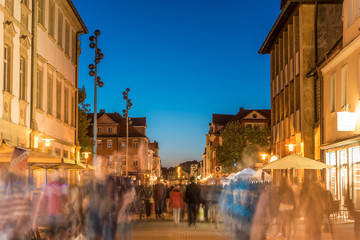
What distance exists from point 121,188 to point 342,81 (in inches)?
491

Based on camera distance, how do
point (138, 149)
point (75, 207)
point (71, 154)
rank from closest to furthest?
point (75, 207) < point (71, 154) < point (138, 149)

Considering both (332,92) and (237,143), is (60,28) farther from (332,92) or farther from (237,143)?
(237,143)

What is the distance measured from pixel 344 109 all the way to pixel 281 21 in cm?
1469

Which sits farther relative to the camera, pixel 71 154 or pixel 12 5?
pixel 71 154

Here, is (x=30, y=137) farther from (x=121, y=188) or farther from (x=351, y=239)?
(x=351, y=239)

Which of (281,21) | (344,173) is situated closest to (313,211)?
(344,173)

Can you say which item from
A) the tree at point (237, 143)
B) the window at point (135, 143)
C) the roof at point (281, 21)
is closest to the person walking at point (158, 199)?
the roof at point (281, 21)

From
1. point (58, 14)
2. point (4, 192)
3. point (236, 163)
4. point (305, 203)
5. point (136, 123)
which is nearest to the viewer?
point (4, 192)

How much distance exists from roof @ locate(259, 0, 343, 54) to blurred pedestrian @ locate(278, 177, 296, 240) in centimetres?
1660

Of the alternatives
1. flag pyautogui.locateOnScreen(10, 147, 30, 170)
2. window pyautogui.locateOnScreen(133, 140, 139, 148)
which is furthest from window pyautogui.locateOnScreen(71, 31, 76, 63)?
window pyautogui.locateOnScreen(133, 140, 139, 148)

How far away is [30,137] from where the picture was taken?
23.9 meters

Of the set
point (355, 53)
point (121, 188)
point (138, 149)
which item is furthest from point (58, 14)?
point (138, 149)

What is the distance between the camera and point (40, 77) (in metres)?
26.1

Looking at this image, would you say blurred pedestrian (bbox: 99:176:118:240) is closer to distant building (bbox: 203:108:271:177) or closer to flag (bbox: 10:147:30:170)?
flag (bbox: 10:147:30:170)
